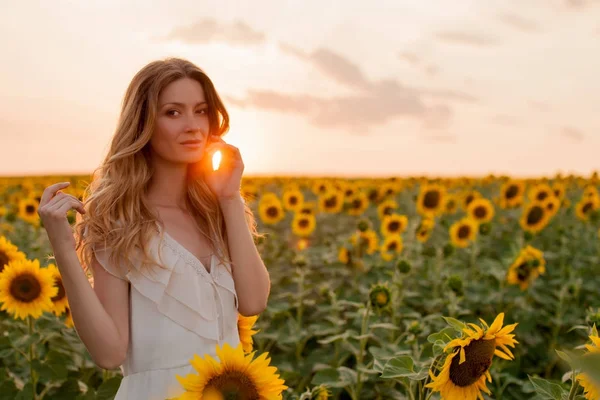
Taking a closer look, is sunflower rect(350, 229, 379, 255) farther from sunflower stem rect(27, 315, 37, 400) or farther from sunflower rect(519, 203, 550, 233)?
sunflower stem rect(27, 315, 37, 400)

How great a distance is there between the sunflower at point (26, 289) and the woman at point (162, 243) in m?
1.13

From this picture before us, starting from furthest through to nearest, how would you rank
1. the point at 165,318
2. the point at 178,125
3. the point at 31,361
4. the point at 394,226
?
the point at 394,226, the point at 31,361, the point at 178,125, the point at 165,318

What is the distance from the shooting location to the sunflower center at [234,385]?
5.08 ft

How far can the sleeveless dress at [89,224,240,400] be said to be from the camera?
2252 mm

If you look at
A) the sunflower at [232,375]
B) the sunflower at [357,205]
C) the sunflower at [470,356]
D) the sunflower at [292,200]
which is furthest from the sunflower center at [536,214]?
the sunflower at [232,375]

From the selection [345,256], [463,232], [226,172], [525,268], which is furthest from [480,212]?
[226,172]

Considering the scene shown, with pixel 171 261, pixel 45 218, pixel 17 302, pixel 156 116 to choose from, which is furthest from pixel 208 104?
pixel 17 302

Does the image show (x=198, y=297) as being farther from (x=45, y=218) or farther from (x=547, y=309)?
(x=547, y=309)

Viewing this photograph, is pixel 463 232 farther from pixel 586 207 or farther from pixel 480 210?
pixel 586 207

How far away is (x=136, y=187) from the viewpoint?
2400mm

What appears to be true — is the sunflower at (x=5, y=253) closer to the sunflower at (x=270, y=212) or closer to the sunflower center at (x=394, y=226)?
the sunflower center at (x=394, y=226)

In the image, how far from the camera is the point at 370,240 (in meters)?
6.39

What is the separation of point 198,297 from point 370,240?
4.23 meters

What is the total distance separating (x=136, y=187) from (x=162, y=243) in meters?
0.25
